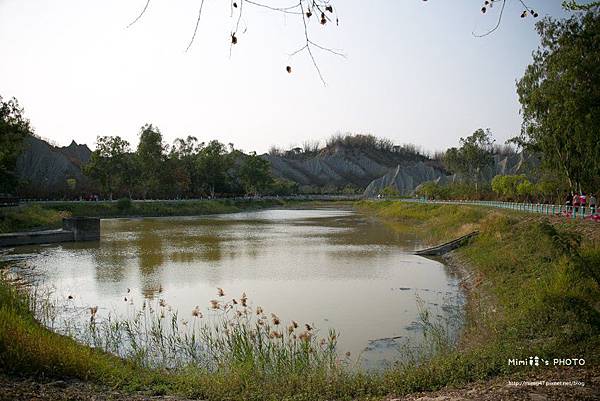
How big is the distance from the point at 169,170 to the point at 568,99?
70.2m

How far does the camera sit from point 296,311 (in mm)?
15078

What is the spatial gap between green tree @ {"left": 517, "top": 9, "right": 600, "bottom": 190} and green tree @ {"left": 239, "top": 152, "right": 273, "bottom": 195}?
6651 centimetres

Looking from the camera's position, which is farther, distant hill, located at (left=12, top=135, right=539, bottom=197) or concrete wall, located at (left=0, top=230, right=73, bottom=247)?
distant hill, located at (left=12, top=135, right=539, bottom=197)

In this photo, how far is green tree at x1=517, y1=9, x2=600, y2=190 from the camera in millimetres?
18297

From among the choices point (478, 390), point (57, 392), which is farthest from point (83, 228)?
point (478, 390)

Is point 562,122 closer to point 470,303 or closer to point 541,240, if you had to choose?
point 541,240

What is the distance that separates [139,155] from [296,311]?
67844 mm

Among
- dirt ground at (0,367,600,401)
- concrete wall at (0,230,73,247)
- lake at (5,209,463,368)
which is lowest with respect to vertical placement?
lake at (5,209,463,368)

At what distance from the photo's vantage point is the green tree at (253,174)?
102188mm

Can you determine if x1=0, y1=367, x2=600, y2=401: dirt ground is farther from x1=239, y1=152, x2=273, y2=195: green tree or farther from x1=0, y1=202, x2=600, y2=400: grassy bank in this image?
x1=239, y1=152, x2=273, y2=195: green tree

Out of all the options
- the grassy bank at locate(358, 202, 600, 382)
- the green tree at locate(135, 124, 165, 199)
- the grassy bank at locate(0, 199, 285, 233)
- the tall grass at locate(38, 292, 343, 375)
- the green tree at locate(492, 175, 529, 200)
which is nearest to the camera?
the grassy bank at locate(358, 202, 600, 382)

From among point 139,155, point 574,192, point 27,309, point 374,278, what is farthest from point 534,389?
point 139,155

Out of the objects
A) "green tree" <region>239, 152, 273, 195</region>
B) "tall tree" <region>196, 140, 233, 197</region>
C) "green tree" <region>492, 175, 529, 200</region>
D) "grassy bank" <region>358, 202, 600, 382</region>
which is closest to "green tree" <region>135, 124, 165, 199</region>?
"tall tree" <region>196, 140, 233, 197</region>

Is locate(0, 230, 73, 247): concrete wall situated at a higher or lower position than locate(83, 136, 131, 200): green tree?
lower
